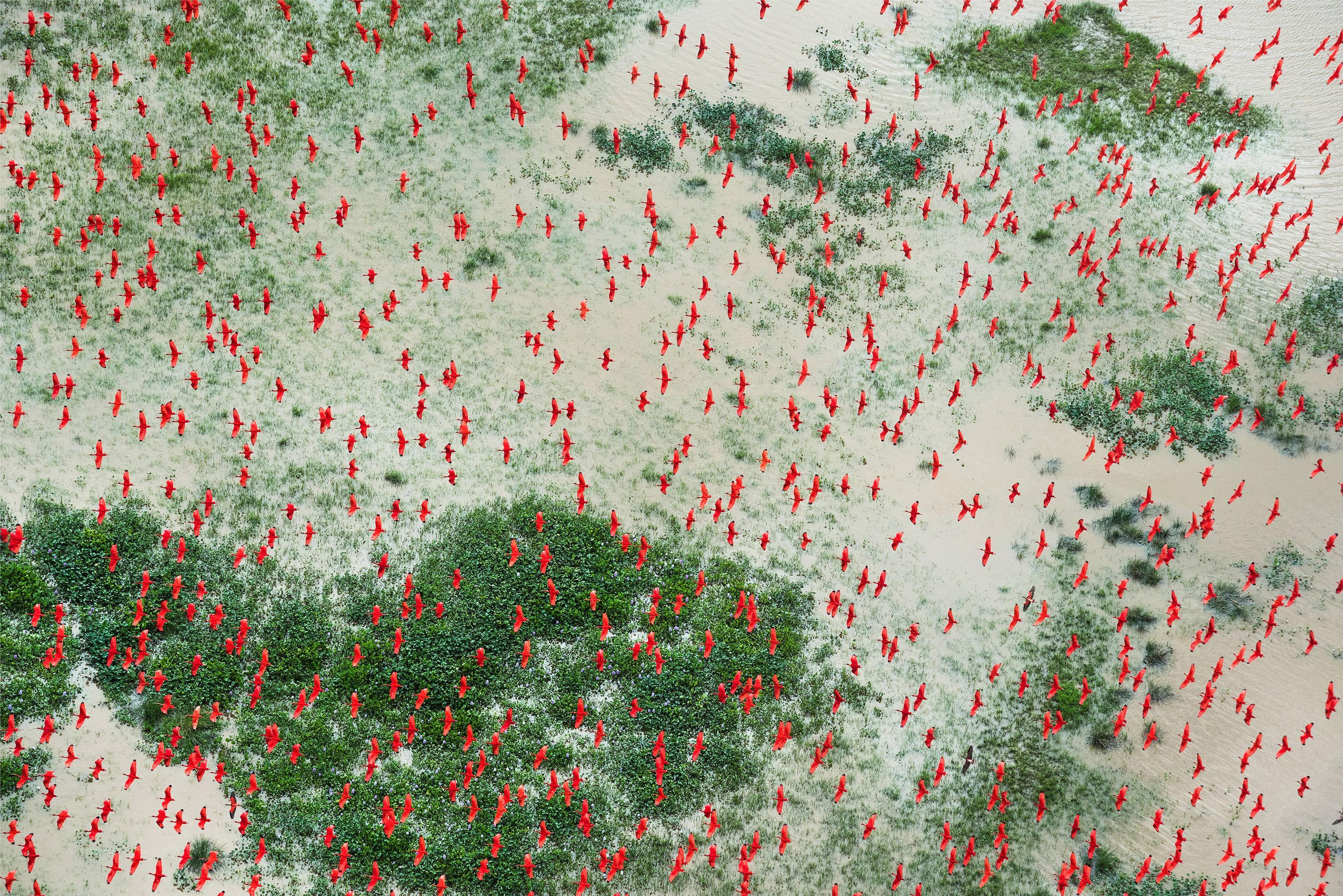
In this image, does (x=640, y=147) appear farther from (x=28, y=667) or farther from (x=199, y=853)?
(x=199, y=853)

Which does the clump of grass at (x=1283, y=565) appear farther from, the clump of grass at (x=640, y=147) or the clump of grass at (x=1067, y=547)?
the clump of grass at (x=640, y=147)

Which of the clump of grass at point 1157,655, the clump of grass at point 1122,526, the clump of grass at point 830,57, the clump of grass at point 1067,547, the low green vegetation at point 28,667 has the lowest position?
the low green vegetation at point 28,667

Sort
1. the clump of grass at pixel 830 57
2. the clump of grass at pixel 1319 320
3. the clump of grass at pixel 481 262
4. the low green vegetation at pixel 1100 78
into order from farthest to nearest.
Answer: the clump of grass at pixel 830 57, the low green vegetation at pixel 1100 78, the clump of grass at pixel 481 262, the clump of grass at pixel 1319 320

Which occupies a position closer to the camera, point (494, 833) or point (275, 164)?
point (494, 833)

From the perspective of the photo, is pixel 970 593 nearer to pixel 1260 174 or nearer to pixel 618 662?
pixel 618 662

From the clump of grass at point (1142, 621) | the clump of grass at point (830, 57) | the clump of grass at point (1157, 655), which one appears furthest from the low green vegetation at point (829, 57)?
the clump of grass at point (1157, 655)

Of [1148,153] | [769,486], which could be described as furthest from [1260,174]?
[769,486]
